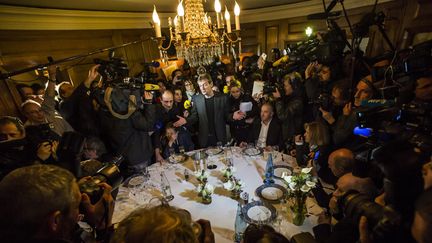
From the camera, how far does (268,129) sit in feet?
10.6

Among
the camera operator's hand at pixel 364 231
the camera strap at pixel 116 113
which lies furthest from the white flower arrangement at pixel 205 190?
the camera strap at pixel 116 113

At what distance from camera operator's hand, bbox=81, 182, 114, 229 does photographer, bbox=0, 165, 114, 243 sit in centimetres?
27

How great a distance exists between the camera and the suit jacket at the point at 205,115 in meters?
3.56

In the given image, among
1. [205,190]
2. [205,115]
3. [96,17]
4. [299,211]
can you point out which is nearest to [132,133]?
[205,115]

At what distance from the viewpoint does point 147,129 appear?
3020 mm

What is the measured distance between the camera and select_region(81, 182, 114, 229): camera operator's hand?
1270 mm

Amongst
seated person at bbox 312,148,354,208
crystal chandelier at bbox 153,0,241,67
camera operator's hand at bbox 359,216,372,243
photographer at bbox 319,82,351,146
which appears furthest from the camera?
photographer at bbox 319,82,351,146

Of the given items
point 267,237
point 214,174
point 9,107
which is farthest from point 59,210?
point 9,107

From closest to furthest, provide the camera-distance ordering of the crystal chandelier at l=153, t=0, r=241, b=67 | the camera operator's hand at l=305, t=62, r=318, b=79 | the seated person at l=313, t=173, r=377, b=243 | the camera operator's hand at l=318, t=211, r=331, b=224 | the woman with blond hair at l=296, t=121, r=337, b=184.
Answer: the seated person at l=313, t=173, r=377, b=243
the camera operator's hand at l=318, t=211, r=331, b=224
the woman with blond hair at l=296, t=121, r=337, b=184
the crystal chandelier at l=153, t=0, r=241, b=67
the camera operator's hand at l=305, t=62, r=318, b=79

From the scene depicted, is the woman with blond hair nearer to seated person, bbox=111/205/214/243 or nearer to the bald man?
seated person, bbox=111/205/214/243

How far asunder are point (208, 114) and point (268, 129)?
3.59 ft

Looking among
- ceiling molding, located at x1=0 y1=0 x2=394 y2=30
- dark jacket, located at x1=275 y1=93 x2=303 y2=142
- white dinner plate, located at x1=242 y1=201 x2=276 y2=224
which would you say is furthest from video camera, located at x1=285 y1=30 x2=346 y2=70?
white dinner plate, located at x1=242 y1=201 x2=276 y2=224

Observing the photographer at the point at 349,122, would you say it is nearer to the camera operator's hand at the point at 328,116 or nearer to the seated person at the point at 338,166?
the camera operator's hand at the point at 328,116

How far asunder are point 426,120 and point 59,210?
7.05 feet
